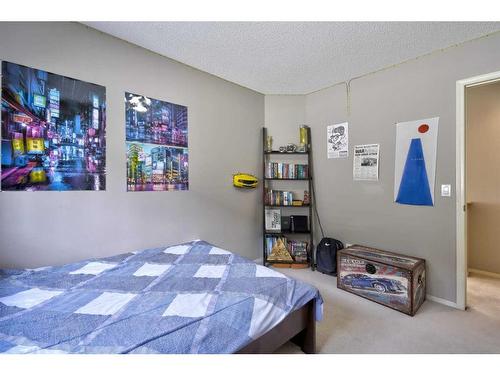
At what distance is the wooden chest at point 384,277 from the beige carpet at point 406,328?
8 cm

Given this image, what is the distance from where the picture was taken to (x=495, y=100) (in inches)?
106

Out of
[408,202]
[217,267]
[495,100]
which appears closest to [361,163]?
[408,202]

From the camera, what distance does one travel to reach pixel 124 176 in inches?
81.2

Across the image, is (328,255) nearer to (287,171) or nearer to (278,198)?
(278,198)

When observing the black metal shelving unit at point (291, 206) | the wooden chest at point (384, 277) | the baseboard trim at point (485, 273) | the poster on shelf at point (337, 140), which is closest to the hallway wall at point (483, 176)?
the baseboard trim at point (485, 273)

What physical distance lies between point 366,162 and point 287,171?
38.3 inches

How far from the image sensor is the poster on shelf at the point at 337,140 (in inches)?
111

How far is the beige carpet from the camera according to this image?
60.7 inches

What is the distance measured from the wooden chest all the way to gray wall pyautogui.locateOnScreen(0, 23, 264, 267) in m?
1.27

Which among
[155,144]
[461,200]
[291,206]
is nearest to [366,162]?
[461,200]

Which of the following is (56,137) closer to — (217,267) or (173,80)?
(173,80)

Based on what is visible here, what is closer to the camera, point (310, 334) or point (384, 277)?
point (310, 334)

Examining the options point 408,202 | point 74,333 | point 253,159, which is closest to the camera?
point 74,333

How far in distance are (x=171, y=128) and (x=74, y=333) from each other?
6.19 feet
